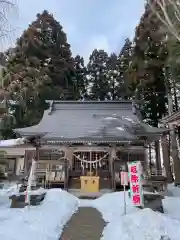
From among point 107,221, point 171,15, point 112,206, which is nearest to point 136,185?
point 107,221

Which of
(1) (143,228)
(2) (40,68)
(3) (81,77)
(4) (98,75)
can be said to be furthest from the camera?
(4) (98,75)

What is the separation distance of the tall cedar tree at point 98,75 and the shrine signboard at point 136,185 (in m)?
25.5

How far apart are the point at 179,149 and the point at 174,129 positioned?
1.71 metres

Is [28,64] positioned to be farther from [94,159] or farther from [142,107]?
[94,159]

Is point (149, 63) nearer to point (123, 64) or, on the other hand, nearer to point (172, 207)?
point (123, 64)

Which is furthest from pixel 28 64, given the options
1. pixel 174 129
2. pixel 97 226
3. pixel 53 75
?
pixel 97 226

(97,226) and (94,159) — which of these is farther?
(94,159)

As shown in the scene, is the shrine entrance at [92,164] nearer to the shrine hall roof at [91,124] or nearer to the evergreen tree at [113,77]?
the shrine hall roof at [91,124]

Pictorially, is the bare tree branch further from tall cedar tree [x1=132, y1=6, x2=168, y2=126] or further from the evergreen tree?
the evergreen tree

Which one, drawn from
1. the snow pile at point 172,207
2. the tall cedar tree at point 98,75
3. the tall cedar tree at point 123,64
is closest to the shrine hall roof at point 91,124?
the snow pile at point 172,207

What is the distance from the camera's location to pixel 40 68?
24.9m

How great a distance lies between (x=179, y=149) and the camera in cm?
1684

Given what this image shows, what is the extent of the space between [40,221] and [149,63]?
1588 cm

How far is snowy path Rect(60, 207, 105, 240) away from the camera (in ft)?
18.2
